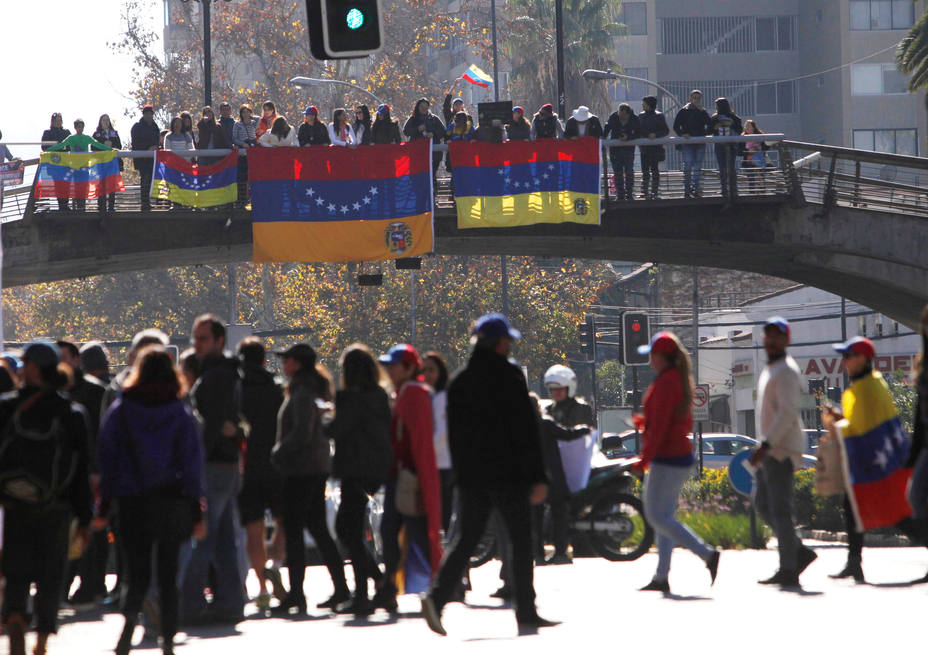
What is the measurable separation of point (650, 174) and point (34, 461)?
60.3 feet

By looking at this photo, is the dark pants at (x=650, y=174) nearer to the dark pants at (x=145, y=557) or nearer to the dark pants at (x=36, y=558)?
the dark pants at (x=145, y=557)

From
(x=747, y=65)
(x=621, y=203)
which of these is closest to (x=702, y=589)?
(x=621, y=203)

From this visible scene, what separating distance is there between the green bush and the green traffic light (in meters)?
7.67

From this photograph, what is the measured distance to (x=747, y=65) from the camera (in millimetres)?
84375

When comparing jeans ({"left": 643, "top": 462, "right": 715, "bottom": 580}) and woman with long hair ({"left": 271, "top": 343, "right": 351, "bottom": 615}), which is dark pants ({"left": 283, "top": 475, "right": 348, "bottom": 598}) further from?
jeans ({"left": 643, "top": 462, "right": 715, "bottom": 580})

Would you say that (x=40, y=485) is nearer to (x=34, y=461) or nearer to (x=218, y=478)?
(x=34, y=461)

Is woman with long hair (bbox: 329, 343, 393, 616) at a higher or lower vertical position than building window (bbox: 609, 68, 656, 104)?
lower

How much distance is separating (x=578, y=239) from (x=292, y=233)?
4.79m

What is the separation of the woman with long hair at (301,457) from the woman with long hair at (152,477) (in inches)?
74.7

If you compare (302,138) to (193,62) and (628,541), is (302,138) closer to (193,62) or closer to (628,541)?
(628,541)

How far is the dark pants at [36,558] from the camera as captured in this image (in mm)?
7441

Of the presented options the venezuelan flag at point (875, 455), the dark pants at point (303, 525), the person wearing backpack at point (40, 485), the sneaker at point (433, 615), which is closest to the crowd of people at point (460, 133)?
the venezuelan flag at point (875, 455)

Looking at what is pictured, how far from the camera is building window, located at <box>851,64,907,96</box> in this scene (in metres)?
78.6

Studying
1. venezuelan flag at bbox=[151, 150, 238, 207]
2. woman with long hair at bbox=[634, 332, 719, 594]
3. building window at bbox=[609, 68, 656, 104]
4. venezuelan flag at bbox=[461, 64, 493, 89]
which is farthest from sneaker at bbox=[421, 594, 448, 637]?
building window at bbox=[609, 68, 656, 104]
